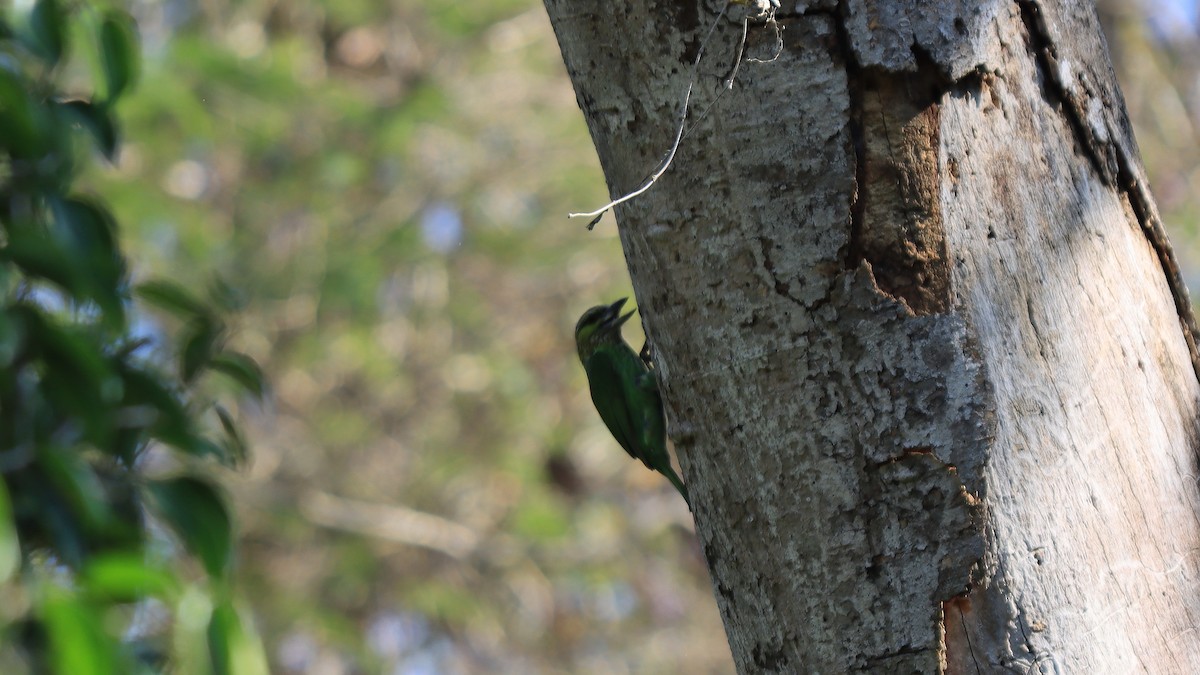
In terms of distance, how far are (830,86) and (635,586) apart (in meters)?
6.51

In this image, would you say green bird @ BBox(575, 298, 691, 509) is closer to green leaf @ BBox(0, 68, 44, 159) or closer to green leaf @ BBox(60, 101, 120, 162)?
green leaf @ BBox(60, 101, 120, 162)

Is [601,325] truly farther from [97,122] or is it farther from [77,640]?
[77,640]

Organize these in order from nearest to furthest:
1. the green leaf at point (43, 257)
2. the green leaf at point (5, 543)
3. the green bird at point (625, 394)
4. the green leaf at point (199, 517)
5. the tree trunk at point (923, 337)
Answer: the tree trunk at point (923, 337) < the green leaf at point (5, 543) < the green leaf at point (43, 257) < the green leaf at point (199, 517) < the green bird at point (625, 394)

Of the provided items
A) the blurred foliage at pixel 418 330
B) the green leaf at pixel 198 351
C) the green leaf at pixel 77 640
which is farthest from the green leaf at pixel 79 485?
the blurred foliage at pixel 418 330

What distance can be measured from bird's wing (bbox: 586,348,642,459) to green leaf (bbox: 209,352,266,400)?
1028 mm

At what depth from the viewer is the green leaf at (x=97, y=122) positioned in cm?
207

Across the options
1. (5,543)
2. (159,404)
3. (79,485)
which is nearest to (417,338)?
(159,404)

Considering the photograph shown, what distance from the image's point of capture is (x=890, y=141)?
122cm

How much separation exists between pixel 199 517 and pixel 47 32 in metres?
0.96

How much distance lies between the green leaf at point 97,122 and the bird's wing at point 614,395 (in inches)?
58.9

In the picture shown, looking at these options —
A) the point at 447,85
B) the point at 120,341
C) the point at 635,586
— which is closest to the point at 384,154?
the point at 447,85

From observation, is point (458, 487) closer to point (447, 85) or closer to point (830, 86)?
point (447, 85)

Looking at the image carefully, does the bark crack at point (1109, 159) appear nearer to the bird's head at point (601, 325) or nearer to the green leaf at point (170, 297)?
the green leaf at point (170, 297)

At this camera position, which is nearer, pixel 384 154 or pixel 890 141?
pixel 890 141
